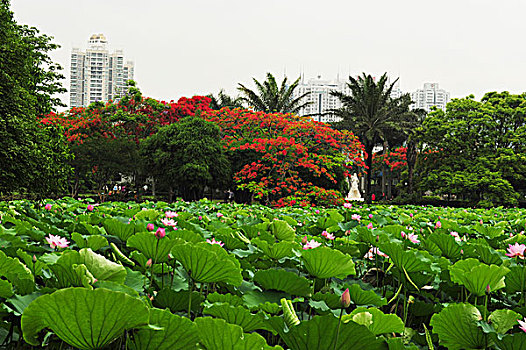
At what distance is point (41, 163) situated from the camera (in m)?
4.75

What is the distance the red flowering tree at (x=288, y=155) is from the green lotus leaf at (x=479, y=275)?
10810mm

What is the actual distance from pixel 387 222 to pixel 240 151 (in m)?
12.9

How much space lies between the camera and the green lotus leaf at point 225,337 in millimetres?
624

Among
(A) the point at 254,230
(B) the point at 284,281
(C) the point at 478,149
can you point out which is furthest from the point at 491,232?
(C) the point at 478,149

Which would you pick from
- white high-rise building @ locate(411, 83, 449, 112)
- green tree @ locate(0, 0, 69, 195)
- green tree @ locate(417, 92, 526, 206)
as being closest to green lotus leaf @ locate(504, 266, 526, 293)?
green tree @ locate(0, 0, 69, 195)

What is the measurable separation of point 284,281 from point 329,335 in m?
0.41

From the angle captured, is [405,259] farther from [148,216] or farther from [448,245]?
[148,216]

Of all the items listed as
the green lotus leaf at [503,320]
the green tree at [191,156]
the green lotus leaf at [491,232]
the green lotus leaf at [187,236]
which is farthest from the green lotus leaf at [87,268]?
the green tree at [191,156]

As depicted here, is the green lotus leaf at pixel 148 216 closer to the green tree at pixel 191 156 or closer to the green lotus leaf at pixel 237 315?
the green lotus leaf at pixel 237 315

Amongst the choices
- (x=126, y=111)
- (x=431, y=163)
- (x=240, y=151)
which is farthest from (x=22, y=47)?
(x=431, y=163)

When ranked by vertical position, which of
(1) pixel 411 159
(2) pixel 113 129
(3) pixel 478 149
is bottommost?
(1) pixel 411 159

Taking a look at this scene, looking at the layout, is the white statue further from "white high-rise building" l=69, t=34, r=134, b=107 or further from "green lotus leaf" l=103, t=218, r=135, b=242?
"white high-rise building" l=69, t=34, r=134, b=107

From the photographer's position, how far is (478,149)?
19.4m

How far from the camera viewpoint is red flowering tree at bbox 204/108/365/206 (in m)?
13.0
